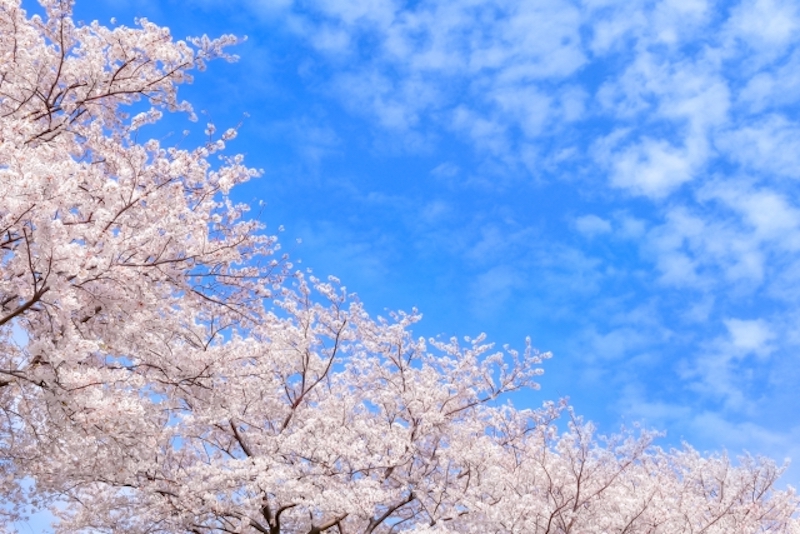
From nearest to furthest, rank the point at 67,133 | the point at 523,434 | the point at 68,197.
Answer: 1. the point at 68,197
2. the point at 67,133
3. the point at 523,434

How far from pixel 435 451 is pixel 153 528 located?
5.51 m

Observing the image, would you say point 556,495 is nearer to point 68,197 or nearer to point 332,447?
point 332,447

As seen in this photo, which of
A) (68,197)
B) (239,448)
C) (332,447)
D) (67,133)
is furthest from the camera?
(239,448)

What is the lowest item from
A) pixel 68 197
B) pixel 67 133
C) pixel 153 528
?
pixel 153 528

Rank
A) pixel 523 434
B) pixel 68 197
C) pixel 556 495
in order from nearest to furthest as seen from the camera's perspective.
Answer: pixel 68 197
pixel 556 495
pixel 523 434

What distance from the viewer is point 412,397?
1288 centimetres

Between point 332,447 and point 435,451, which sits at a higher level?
point 435,451

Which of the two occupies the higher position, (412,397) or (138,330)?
(412,397)

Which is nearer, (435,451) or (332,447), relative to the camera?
(332,447)

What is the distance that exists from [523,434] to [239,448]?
630 cm

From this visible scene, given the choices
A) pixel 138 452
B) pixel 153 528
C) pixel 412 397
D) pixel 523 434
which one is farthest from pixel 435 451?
pixel 138 452

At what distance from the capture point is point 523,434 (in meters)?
14.6

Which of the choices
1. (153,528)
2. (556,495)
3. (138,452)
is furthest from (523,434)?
(138,452)

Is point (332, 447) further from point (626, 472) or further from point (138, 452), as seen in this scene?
point (626, 472)
